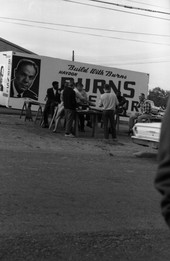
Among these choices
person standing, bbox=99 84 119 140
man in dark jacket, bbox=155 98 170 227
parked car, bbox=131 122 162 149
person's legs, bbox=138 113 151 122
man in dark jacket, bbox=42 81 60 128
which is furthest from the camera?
man in dark jacket, bbox=42 81 60 128

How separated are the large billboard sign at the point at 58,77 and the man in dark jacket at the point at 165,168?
18193 millimetres

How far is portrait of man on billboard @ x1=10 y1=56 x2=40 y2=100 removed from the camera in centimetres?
1997

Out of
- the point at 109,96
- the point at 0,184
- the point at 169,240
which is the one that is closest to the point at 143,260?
the point at 169,240

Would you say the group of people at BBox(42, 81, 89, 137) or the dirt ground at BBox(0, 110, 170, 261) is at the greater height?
the group of people at BBox(42, 81, 89, 137)

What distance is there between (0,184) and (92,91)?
49.5 feet

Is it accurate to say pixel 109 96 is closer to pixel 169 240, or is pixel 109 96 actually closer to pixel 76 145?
pixel 76 145

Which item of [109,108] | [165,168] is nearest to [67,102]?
[109,108]

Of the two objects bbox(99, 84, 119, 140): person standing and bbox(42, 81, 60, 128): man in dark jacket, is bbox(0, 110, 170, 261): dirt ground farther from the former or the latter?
bbox(42, 81, 60, 128): man in dark jacket

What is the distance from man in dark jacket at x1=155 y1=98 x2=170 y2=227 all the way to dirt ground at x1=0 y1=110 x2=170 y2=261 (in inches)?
35.8

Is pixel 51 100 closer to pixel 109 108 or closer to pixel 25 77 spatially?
pixel 109 108

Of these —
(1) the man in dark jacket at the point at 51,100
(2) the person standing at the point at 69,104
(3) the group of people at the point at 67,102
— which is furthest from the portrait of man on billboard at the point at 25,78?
(2) the person standing at the point at 69,104

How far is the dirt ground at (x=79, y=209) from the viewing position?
13.9ft

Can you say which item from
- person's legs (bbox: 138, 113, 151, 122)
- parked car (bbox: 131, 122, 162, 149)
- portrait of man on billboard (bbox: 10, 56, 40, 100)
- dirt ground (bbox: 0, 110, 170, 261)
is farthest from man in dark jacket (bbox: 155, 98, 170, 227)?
portrait of man on billboard (bbox: 10, 56, 40, 100)

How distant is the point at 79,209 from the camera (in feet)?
18.2
